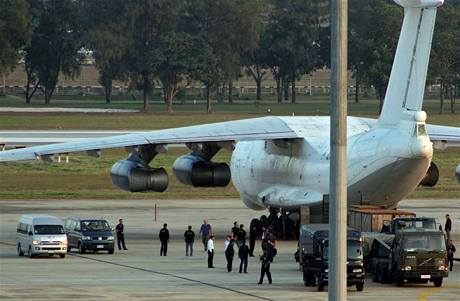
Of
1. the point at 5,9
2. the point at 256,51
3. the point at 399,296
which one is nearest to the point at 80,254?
the point at 399,296

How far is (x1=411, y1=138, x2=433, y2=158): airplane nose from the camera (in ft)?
147

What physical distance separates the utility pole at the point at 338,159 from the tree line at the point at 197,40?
120 metres

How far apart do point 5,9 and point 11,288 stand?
10304cm

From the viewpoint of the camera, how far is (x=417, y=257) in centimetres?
3981

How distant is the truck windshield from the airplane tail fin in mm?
7253

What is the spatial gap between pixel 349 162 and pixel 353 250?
9.09 meters

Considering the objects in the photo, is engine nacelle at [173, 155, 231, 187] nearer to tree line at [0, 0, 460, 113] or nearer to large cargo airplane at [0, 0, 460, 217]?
large cargo airplane at [0, 0, 460, 217]

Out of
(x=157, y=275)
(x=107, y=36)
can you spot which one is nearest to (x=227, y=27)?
(x=107, y=36)

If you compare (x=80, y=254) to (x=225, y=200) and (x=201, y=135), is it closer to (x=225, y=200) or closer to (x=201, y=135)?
(x=201, y=135)

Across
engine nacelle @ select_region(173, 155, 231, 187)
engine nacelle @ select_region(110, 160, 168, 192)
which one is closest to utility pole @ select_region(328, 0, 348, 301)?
engine nacelle @ select_region(110, 160, 168, 192)

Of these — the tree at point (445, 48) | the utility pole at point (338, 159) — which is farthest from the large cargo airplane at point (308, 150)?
the tree at point (445, 48)

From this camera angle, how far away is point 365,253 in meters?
43.1

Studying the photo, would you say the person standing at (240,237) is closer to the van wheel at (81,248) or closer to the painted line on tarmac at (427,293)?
the van wheel at (81,248)

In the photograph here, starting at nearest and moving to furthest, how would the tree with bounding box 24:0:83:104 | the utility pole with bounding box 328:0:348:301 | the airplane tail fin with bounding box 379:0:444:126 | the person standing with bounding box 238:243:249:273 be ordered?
the utility pole with bounding box 328:0:348:301 < the person standing with bounding box 238:243:249:273 < the airplane tail fin with bounding box 379:0:444:126 < the tree with bounding box 24:0:83:104
